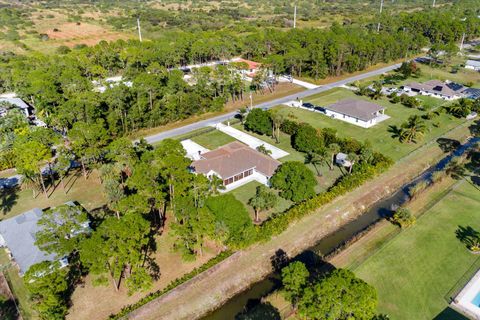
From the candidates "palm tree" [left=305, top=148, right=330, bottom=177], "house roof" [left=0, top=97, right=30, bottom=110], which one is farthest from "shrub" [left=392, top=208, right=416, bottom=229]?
"house roof" [left=0, top=97, right=30, bottom=110]

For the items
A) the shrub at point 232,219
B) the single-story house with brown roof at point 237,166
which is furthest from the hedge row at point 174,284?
the single-story house with brown roof at point 237,166

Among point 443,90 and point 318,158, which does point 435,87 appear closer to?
point 443,90

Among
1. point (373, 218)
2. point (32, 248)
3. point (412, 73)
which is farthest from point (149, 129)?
point (412, 73)

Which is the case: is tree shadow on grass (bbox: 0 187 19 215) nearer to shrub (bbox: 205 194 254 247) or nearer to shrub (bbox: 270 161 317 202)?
shrub (bbox: 205 194 254 247)

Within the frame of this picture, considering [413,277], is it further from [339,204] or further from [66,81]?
[66,81]

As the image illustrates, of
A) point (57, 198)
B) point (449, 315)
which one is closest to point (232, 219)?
point (449, 315)

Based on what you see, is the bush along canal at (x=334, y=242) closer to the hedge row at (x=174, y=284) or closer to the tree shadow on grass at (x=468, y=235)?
the hedge row at (x=174, y=284)
